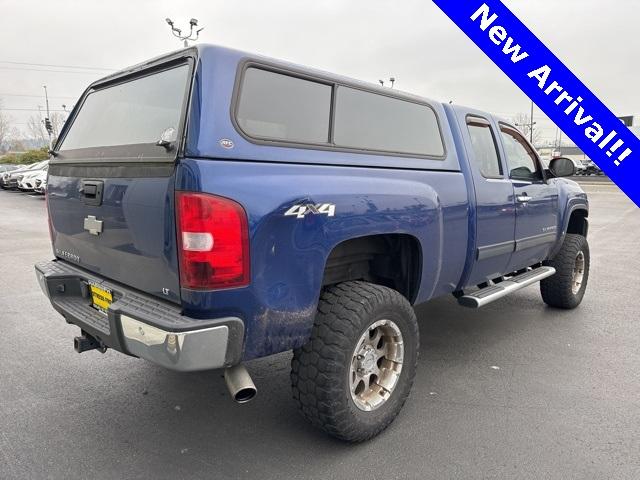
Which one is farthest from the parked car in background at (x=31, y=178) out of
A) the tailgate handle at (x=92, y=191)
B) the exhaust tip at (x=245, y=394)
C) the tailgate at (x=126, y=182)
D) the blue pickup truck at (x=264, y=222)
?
the exhaust tip at (x=245, y=394)

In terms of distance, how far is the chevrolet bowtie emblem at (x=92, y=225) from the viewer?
2646 millimetres

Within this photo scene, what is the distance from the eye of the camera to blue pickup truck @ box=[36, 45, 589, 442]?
214 cm

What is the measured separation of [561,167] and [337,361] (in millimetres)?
3227

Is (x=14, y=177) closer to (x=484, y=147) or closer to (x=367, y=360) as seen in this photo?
(x=484, y=147)

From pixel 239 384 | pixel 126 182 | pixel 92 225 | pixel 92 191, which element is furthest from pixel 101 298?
pixel 239 384

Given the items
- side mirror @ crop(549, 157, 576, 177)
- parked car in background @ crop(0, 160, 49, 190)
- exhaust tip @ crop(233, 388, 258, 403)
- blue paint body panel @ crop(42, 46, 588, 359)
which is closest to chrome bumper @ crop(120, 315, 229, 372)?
blue paint body panel @ crop(42, 46, 588, 359)

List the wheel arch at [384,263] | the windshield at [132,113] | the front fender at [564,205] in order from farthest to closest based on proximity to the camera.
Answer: the front fender at [564,205], the wheel arch at [384,263], the windshield at [132,113]

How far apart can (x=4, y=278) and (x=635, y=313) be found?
7566 millimetres

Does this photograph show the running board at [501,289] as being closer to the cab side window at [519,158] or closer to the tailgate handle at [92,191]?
the cab side window at [519,158]

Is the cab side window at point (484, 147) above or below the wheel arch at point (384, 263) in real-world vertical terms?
above

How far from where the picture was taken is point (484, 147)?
4051mm

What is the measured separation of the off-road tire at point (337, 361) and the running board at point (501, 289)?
3.63ft

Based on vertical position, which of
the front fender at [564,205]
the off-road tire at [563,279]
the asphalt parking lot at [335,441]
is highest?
the front fender at [564,205]

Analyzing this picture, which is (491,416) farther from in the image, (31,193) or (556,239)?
(31,193)
